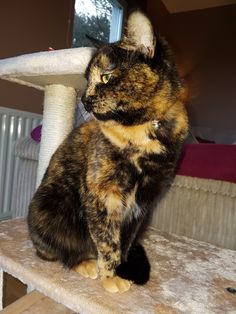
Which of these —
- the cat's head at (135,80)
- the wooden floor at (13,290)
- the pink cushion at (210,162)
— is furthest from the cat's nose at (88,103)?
the wooden floor at (13,290)

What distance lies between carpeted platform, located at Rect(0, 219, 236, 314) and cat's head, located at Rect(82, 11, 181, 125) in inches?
16.1

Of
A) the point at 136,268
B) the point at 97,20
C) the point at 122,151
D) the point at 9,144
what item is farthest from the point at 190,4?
the point at 136,268

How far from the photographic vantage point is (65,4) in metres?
2.22

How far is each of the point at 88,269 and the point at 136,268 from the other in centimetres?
13

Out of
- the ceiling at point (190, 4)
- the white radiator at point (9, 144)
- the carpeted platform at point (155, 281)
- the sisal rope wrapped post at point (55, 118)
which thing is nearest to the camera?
the carpeted platform at point (155, 281)

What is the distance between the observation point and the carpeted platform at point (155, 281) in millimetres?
632

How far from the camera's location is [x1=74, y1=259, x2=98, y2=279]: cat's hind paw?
74 cm

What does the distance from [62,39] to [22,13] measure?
0.42m

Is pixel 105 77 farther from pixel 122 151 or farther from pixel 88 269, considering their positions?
pixel 88 269

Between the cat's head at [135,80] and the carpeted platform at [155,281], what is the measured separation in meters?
0.41

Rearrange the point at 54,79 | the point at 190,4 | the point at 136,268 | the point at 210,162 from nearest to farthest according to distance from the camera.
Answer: the point at 136,268
the point at 54,79
the point at 210,162
the point at 190,4

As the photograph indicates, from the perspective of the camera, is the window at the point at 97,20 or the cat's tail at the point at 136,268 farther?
the window at the point at 97,20

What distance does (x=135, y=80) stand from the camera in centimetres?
67

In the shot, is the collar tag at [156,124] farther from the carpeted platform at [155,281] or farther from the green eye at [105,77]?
the carpeted platform at [155,281]
